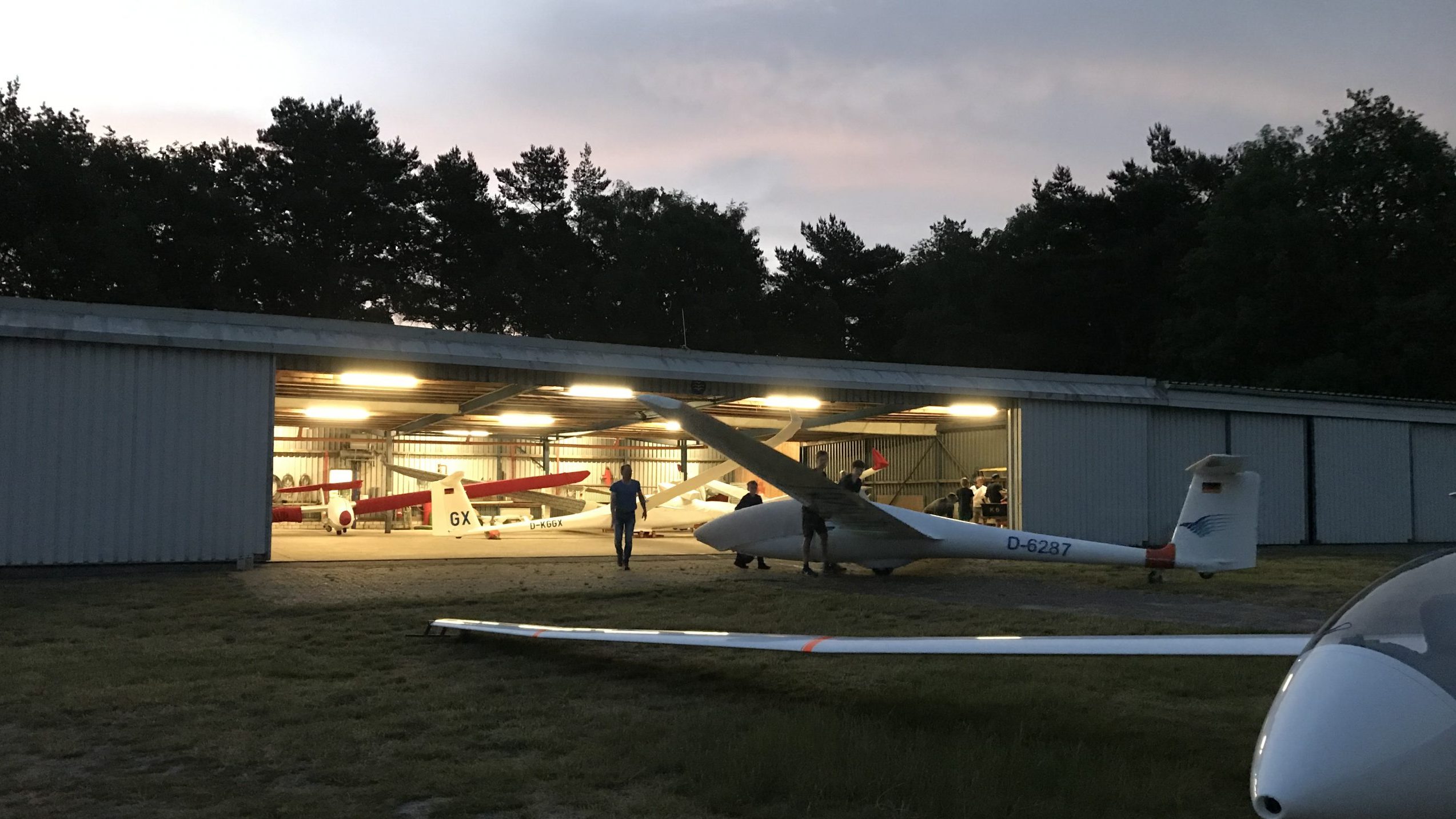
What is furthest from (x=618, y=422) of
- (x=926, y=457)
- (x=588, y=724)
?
(x=588, y=724)

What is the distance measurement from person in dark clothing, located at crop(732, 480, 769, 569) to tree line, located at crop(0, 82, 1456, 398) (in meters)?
20.6

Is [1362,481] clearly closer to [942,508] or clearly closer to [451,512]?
[942,508]

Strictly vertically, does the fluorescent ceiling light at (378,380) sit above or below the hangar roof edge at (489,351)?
below

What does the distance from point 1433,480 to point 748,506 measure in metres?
18.1

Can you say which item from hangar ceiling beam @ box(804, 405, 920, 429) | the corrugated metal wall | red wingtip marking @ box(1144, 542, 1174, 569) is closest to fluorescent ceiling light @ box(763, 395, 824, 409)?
hangar ceiling beam @ box(804, 405, 920, 429)

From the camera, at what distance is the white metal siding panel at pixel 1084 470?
20.3 metres

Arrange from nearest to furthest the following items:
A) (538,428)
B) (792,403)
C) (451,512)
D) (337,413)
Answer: (451,512)
(792,403)
(337,413)
(538,428)

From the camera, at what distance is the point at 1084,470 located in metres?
20.9

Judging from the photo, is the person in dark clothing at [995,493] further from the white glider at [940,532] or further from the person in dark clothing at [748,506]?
the white glider at [940,532]

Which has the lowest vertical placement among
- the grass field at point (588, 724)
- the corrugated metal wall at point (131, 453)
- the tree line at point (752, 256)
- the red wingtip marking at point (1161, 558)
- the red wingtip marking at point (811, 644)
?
the grass field at point (588, 724)

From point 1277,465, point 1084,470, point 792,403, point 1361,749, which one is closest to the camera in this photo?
point 1361,749

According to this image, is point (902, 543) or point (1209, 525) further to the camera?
point (902, 543)

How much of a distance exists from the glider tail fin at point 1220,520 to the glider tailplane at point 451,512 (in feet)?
50.8

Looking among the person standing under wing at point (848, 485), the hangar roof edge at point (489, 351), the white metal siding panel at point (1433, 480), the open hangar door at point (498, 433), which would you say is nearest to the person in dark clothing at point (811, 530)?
the person standing under wing at point (848, 485)
